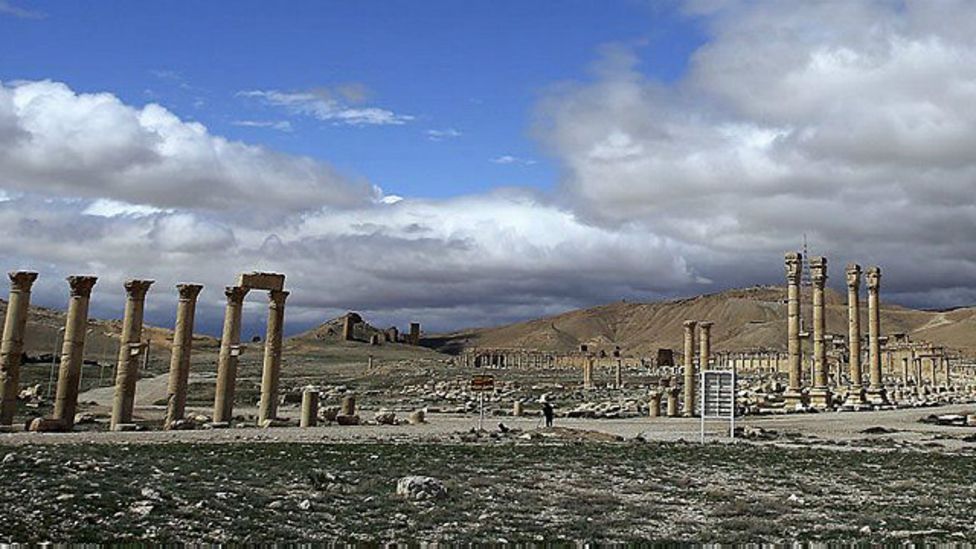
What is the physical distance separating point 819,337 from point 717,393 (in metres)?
23.8

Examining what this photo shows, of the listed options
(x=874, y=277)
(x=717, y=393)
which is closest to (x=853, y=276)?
(x=874, y=277)

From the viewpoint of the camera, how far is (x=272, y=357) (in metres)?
39.0

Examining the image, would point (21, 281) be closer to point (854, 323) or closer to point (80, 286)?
point (80, 286)

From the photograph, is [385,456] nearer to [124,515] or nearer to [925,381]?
[124,515]

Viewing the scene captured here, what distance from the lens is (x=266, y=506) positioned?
571 inches

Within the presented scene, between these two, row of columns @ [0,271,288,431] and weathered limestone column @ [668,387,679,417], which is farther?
weathered limestone column @ [668,387,679,417]

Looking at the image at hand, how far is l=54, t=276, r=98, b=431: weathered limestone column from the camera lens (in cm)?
3375

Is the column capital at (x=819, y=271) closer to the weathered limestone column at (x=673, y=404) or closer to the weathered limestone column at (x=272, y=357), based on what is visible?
the weathered limestone column at (x=673, y=404)

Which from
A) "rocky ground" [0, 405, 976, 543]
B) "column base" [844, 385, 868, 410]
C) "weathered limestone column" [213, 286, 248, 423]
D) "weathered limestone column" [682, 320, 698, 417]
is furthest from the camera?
"weathered limestone column" [682, 320, 698, 417]

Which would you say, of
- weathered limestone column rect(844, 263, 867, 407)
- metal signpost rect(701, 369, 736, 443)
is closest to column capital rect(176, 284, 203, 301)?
metal signpost rect(701, 369, 736, 443)

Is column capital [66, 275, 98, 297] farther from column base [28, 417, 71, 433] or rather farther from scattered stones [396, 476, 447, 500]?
scattered stones [396, 476, 447, 500]

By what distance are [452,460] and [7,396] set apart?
66.9ft

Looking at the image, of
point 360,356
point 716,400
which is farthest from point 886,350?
point 716,400

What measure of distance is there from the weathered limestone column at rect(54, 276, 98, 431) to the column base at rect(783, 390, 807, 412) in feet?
111
